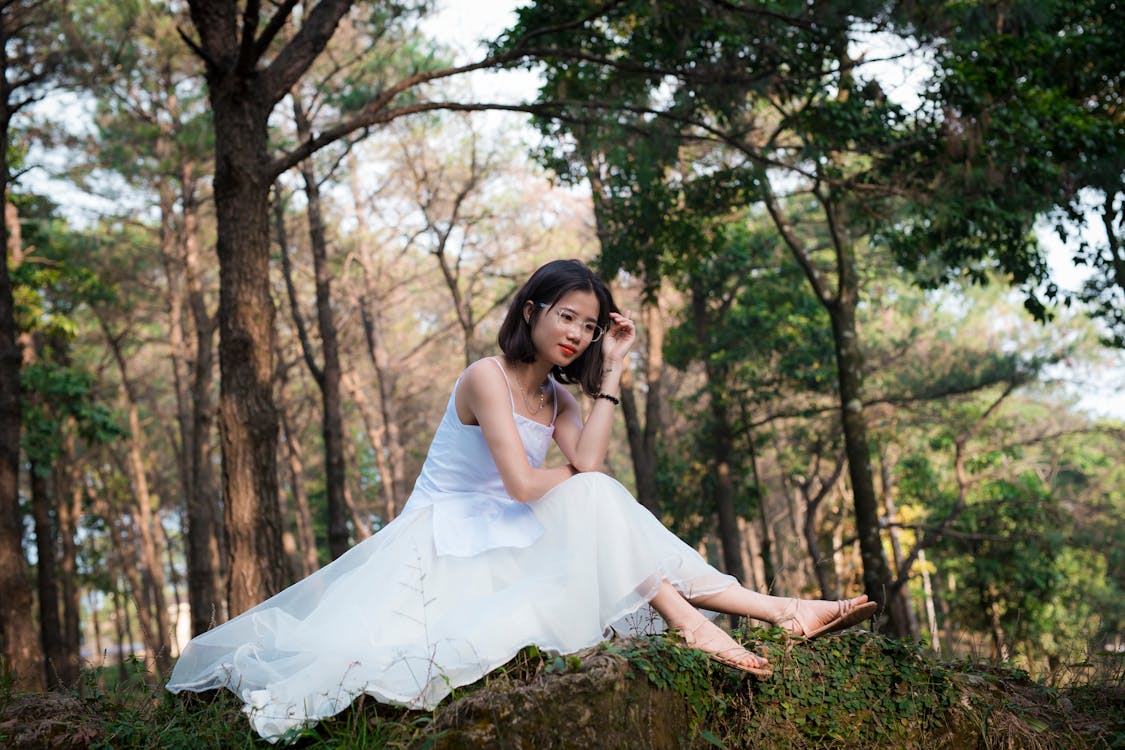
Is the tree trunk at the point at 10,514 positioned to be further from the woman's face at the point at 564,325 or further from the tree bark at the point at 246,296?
the woman's face at the point at 564,325

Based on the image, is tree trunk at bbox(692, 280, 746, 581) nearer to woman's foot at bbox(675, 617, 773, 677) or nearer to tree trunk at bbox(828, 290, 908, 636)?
tree trunk at bbox(828, 290, 908, 636)

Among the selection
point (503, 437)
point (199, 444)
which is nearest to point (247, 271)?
point (503, 437)

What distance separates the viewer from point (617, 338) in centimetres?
439

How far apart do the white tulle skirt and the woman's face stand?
59 cm

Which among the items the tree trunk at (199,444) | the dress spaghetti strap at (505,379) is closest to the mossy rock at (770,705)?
the dress spaghetti strap at (505,379)

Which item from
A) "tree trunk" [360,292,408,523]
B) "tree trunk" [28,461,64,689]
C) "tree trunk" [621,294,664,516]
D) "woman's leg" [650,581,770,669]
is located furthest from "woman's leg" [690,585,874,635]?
"tree trunk" [360,292,408,523]

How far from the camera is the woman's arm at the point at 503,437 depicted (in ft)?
12.5

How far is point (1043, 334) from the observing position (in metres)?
34.7

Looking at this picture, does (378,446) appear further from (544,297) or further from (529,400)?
(544,297)

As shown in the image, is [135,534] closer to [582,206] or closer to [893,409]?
[582,206]

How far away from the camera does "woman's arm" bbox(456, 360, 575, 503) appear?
12.5ft

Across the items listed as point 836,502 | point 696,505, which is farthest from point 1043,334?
point 696,505

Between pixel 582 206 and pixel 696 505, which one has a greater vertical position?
pixel 582 206

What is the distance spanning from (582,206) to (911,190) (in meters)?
14.9
